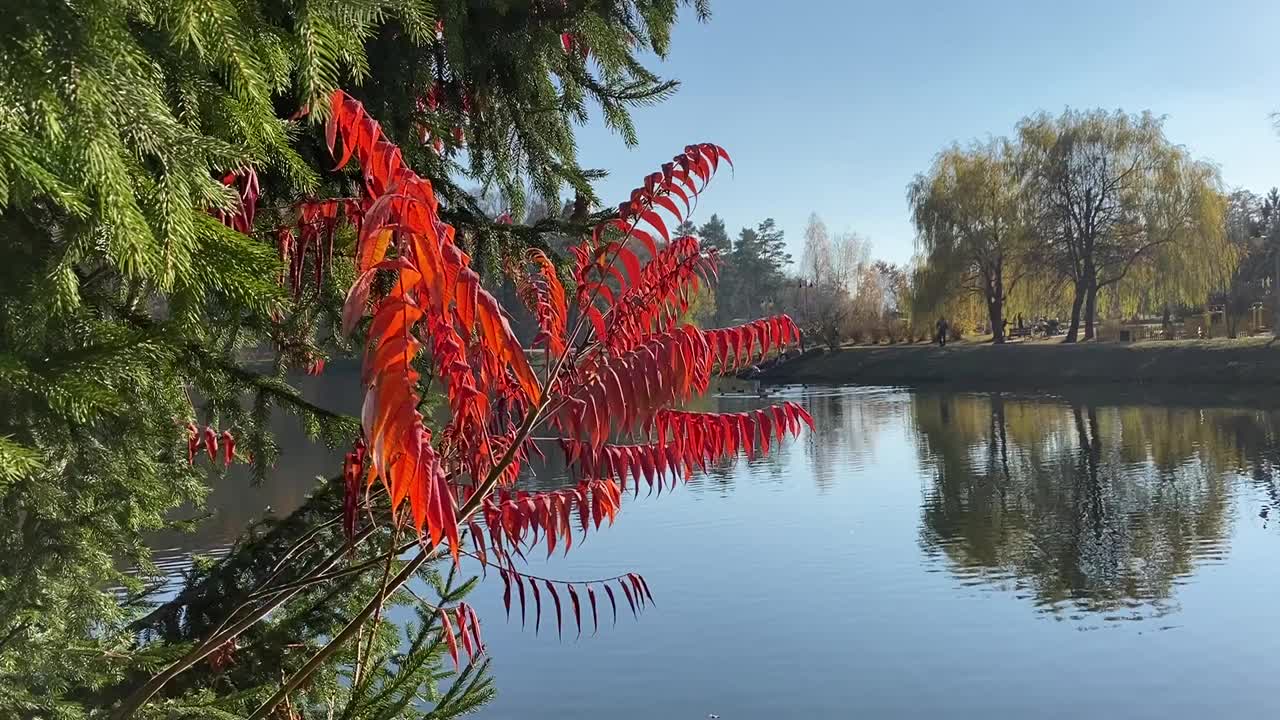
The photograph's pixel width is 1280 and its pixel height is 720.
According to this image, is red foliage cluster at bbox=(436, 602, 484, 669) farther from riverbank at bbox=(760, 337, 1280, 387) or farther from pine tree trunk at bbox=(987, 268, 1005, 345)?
pine tree trunk at bbox=(987, 268, 1005, 345)

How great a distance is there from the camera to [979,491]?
17.0 meters

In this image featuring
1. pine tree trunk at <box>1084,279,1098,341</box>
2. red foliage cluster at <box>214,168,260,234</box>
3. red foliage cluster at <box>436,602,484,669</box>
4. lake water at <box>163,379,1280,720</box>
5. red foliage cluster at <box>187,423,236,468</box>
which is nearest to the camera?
red foliage cluster at <box>214,168,260,234</box>

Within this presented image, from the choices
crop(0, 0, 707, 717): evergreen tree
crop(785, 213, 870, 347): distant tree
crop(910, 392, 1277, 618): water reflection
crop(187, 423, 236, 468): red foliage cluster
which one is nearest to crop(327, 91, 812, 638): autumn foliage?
crop(0, 0, 707, 717): evergreen tree

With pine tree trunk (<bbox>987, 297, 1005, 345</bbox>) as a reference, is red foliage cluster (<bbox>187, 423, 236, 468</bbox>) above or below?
below

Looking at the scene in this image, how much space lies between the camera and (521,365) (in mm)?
1550

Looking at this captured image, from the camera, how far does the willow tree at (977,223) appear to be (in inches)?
1617

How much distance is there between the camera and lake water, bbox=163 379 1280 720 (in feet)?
27.8

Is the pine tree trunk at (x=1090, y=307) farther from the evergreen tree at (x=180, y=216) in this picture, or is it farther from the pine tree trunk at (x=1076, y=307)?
the evergreen tree at (x=180, y=216)

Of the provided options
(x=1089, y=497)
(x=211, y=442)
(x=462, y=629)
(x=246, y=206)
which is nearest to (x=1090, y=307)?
(x=1089, y=497)

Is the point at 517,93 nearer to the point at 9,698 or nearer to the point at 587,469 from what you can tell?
the point at 587,469

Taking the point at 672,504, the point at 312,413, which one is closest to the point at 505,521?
the point at 312,413

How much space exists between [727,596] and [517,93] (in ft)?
26.7

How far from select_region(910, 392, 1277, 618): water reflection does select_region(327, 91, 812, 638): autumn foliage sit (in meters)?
8.95

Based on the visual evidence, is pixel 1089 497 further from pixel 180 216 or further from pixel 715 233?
pixel 715 233
